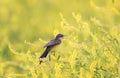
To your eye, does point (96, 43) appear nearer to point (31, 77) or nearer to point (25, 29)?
point (31, 77)

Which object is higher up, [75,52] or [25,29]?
[25,29]

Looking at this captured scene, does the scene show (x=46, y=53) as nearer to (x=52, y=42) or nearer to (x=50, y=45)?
(x=50, y=45)

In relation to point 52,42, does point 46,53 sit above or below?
below

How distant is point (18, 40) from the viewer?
40.3 feet

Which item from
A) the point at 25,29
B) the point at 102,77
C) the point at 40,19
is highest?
the point at 40,19

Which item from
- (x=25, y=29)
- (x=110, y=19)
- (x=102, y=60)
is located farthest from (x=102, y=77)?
(x=25, y=29)

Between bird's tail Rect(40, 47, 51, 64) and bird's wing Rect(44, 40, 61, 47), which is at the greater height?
bird's wing Rect(44, 40, 61, 47)

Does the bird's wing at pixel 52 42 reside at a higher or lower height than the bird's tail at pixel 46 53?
higher

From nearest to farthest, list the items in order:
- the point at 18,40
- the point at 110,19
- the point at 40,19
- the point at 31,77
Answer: the point at 31,77
the point at 110,19
the point at 18,40
the point at 40,19

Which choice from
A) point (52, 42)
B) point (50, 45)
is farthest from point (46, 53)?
point (52, 42)

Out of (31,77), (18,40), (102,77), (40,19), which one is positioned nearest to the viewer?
(102,77)

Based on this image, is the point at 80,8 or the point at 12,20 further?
the point at 80,8

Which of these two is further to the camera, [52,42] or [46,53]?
[52,42]

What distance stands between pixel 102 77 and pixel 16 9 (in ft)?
30.2
